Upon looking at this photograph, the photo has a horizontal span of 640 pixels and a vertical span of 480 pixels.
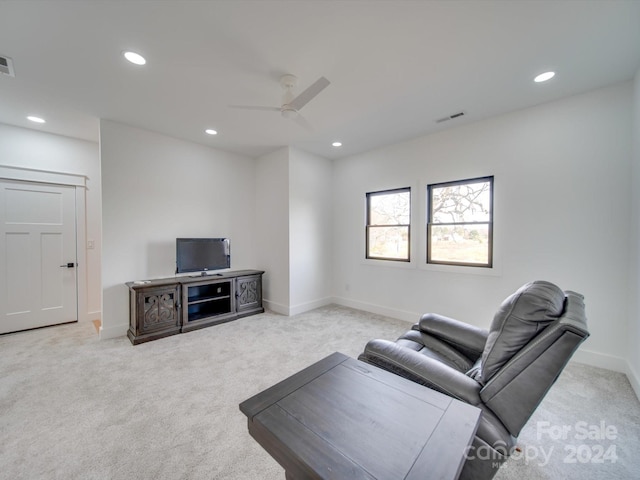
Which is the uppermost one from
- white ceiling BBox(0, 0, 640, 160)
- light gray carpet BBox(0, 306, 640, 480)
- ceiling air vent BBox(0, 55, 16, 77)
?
white ceiling BBox(0, 0, 640, 160)

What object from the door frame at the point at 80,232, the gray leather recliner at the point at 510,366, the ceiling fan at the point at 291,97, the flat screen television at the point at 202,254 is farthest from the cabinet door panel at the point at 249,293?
the gray leather recliner at the point at 510,366

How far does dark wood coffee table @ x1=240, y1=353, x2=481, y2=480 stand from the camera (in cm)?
82

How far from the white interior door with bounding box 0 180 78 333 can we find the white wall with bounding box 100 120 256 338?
1131mm

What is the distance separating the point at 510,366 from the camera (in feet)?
3.77

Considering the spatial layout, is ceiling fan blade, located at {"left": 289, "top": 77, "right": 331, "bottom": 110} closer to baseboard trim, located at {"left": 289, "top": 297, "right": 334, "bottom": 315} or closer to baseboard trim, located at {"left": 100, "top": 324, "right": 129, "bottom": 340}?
baseboard trim, located at {"left": 289, "top": 297, "right": 334, "bottom": 315}

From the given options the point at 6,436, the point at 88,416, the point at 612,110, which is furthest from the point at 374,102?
the point at 6,436

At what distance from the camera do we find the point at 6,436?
1749mm

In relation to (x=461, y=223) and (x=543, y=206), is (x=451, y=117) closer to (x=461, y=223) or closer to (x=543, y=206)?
(x=461, y=223)

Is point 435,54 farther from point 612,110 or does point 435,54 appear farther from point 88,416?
point 88,416

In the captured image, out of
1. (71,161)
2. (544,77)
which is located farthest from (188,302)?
(544,77)

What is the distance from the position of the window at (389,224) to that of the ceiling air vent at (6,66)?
14.3ft

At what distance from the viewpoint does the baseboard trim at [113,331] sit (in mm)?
3328

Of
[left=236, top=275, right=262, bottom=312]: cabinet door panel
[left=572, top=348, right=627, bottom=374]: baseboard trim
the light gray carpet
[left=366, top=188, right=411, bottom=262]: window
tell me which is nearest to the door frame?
the light gray carpet

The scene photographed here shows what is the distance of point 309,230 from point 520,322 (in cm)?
366
